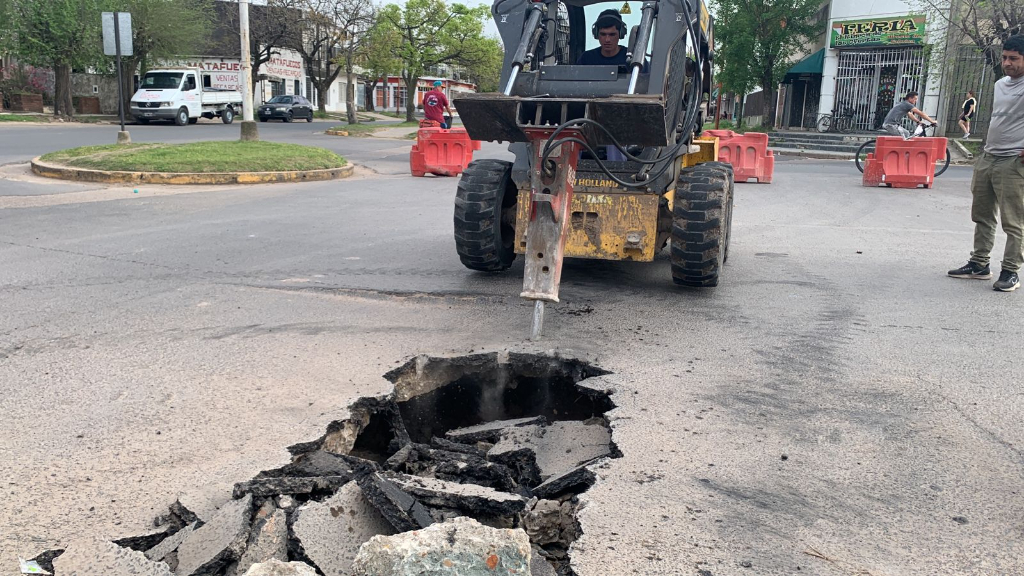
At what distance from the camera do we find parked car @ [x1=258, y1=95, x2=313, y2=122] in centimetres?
4212

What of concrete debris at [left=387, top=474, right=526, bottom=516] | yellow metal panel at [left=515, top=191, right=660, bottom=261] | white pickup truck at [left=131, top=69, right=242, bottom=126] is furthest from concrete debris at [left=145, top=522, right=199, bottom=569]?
white pickup truck at [left=131, top=69, right=242, bottom=126]

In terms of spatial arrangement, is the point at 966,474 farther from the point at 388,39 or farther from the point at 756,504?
the point at 388,39

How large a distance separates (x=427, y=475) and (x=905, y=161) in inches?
612

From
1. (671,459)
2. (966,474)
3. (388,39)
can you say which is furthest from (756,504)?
(388,39)

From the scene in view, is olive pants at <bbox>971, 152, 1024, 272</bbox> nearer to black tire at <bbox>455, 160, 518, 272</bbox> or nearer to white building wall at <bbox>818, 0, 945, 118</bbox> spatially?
black tire at <bbox>455, 160, 518, 272</bbox>

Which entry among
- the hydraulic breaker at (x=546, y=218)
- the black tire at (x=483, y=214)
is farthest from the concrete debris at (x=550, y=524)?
the black tire at (x=483, y=214)

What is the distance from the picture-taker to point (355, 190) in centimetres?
1358

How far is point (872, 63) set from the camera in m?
32.3

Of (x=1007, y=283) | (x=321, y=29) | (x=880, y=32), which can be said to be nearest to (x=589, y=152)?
(x=1007, y=283)

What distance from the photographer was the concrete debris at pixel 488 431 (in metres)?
4.00

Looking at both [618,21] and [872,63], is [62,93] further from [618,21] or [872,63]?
[618,21]

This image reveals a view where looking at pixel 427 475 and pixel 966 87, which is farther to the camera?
pixel 966 87

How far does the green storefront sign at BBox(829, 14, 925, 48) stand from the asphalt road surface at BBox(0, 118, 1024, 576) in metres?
25.4

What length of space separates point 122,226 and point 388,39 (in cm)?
3388
